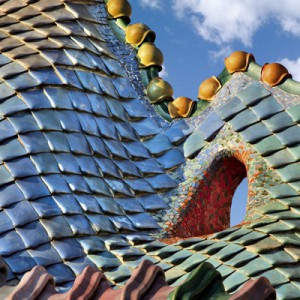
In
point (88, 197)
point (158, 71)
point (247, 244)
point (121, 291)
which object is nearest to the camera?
point (121, 291)

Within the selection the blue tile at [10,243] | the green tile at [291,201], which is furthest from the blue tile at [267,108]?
the blue tile at [10,243]

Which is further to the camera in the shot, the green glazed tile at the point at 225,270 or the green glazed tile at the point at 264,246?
the green glazed tile at the point at 264,246

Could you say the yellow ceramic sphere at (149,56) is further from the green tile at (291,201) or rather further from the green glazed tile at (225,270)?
Answer: the green glazed tile at (225,270)

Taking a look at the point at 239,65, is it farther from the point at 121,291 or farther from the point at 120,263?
the point at 121,291

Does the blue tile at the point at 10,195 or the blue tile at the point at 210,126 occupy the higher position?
the blue tile at the point at 210,126

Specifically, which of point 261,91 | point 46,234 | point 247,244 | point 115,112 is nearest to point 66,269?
point 46,234

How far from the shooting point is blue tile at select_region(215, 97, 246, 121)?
612 cm

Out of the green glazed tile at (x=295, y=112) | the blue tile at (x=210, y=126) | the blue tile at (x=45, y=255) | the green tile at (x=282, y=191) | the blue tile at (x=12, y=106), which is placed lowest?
the blue tile at (x=45, y=255)

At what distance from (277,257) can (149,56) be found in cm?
243

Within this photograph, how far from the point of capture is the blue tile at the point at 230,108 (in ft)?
20.1

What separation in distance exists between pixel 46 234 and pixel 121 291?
2246mm

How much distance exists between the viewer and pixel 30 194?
529 centimetres

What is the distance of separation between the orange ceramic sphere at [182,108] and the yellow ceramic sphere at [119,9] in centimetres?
104

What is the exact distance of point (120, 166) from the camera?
591 cm
